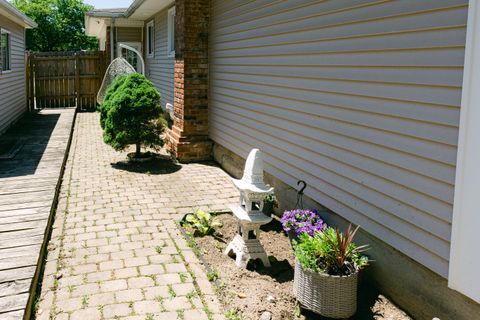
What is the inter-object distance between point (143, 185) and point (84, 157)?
2.59 m

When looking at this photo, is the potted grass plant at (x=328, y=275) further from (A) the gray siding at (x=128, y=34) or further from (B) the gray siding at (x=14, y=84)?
(A) the gray siding at (x=128, y=34)

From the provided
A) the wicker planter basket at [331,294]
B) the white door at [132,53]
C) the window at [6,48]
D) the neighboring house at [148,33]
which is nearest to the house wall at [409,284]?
the wicker planter basket at [331,294]

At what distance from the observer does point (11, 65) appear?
13328mm

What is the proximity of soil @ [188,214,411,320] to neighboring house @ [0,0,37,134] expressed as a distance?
8515 mm

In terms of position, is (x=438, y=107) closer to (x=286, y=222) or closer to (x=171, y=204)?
(x=286, y=222)

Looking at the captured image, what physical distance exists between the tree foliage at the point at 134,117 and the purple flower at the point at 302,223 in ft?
15.4

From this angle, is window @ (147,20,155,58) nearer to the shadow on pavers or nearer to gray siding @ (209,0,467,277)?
the shadow on pavers

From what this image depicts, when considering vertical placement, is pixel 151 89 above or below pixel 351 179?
above

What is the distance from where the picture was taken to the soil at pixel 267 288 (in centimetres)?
351

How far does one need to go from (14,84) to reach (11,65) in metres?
0.58

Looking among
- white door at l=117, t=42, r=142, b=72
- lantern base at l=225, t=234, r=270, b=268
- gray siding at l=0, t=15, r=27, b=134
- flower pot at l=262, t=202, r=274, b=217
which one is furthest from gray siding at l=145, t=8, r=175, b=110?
lantern base at l=225, t=234, r=270, b=268

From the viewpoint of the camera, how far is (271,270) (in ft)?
14.0

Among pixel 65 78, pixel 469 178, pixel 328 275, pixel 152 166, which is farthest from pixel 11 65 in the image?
pixel 469 178

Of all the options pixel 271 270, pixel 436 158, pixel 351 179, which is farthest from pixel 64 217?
pixel 436 158
